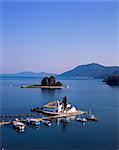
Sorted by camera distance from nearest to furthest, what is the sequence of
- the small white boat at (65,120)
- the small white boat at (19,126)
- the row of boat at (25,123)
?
the small white boat at (19,126) → the row of boat at (25,123) → the small white boat at (65,120)

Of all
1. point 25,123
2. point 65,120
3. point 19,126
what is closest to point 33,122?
point 25,123

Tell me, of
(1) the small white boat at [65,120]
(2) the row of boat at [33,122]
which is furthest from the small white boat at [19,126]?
(1) the small white boat at [65,120]

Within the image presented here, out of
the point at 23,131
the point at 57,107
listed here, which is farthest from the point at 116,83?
the point at 23,131

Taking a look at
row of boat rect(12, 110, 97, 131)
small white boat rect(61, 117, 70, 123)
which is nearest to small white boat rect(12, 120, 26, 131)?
row of boat rect(12, 110, 97, 131)

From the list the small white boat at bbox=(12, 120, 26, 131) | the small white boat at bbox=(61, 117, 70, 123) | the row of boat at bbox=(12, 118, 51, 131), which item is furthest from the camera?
the small white boat at bbox=(61, 117, 70, 123)

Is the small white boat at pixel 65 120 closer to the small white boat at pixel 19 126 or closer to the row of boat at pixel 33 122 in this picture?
the row of boat at pixel 33 122

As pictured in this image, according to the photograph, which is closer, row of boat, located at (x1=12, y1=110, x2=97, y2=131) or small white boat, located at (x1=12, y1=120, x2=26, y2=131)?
small white boat, located at (x1=12, y1=120, x2=26, y2=131)

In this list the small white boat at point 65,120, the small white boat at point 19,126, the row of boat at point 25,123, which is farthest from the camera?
the small white boat at point 65,120

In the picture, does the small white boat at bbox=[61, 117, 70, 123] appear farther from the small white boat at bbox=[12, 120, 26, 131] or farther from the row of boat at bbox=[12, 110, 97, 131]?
the small white boat at bbox=[12, 120, 26, 131]

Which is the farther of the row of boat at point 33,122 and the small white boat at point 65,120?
the small white boat at point 65,120

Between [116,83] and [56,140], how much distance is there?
33.7 metres

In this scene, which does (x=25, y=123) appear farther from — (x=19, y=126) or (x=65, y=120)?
(x=65, y=120)

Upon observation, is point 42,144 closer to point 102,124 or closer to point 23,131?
point 23,131

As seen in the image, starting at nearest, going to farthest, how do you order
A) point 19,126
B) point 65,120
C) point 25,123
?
1. point 19,126
2. point 25,123
3. point 65,120
